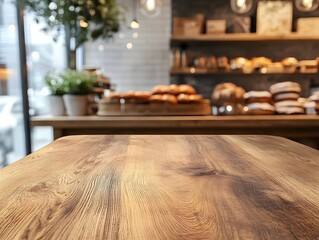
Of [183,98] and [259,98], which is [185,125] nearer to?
[183,98]

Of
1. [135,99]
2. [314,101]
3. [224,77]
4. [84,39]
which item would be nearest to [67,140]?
[135,99]

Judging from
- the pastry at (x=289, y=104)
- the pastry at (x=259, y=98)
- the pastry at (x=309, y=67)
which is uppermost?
the pastry at (x=309, y=67)

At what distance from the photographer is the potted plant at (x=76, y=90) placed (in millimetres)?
2111

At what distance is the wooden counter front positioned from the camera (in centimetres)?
201

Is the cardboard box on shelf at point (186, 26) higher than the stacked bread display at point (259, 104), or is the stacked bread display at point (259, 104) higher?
the cardboard box on shelf at point (186, 26)

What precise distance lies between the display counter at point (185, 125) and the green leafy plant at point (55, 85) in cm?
22

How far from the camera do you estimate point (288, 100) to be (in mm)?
2232

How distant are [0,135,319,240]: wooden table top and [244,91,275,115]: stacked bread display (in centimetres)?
113

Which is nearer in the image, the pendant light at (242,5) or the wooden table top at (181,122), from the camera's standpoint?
the wooden table top at (181,122)

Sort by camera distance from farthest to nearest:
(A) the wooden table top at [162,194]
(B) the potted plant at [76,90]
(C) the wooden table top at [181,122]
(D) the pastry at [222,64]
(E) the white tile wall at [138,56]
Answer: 1. (E) the white tile wall at [138,56]
2. (D) the pastry at [222,64]
3. (B) the potted plant at [76,90]
4. (C) the wooden table top at [181,122]
5. (A) the wooden table top at [162,194]

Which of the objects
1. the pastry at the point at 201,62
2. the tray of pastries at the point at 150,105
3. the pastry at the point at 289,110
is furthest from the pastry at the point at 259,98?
the pastry at the point at 201,62

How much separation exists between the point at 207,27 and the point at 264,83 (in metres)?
1.04

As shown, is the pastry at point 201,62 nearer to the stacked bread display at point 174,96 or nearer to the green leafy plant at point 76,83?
the stacked bread display at point 174,96

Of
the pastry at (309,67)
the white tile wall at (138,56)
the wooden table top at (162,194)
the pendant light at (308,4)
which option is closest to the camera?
the wooden table top at (162,194)
